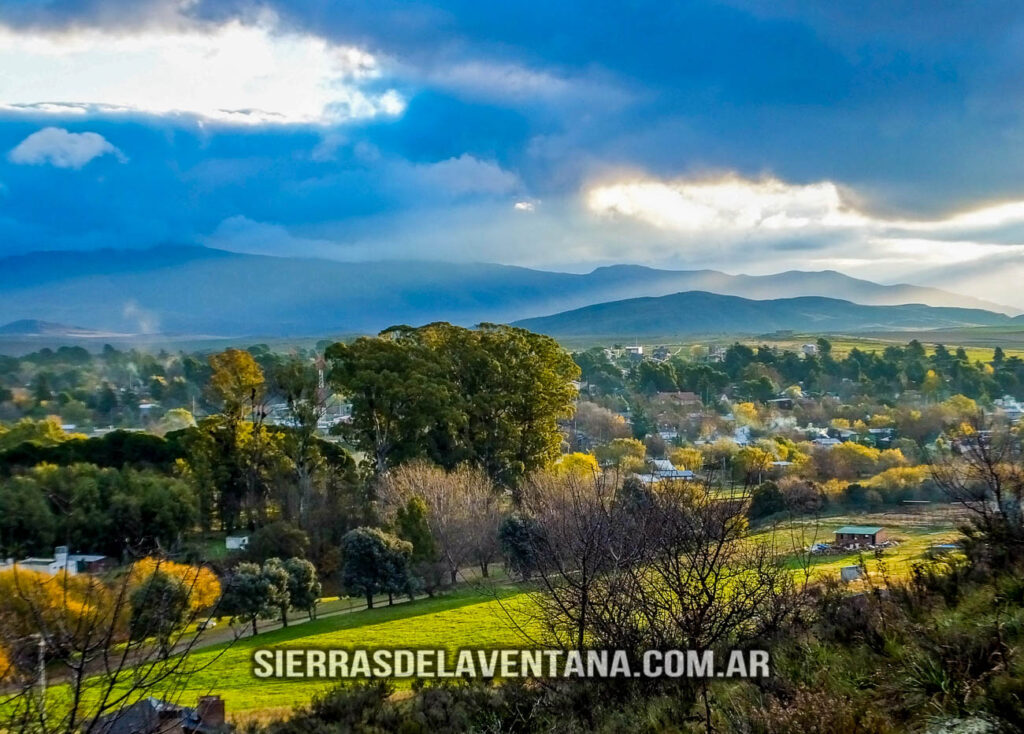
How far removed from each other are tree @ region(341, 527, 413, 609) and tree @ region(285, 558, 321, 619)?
3.55 ft

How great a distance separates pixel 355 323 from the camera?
152250 millimetres

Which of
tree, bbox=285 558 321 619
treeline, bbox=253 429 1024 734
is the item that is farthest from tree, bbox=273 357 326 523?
treeline, bbox=253 429 1024 734

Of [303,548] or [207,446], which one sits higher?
[207,446]

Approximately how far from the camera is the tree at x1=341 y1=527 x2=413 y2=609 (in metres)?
16.3

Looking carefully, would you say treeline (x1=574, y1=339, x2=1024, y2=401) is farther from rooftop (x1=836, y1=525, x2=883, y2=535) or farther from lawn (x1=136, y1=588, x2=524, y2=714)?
lawn (x1=136, y1=588, x2=524, y2=714)

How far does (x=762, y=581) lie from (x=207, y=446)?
62.1 ft

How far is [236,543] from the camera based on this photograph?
778 inches

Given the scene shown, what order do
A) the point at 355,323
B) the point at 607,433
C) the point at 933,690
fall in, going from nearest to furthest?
the point at 933,690, the point at 607,433, the point at 355,323

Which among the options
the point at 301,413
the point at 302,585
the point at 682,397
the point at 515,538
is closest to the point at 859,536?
the point at 515,538

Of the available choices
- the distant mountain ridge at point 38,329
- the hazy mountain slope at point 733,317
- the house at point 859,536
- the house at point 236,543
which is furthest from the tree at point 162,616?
the hazy mountain slope at point 733,317

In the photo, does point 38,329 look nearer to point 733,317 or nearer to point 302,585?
point 302,585

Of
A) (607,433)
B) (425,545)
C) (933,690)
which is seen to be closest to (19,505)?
(425,545)

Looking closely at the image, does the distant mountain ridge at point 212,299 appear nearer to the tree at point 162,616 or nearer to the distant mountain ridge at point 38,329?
the distant mountain ridge at point 38,329

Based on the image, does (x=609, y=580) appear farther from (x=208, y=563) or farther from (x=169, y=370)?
(x=169, y=370)
